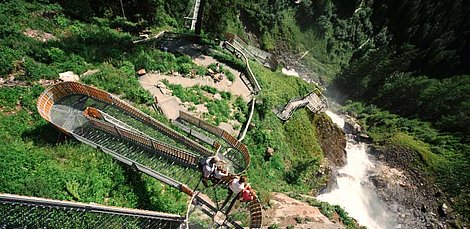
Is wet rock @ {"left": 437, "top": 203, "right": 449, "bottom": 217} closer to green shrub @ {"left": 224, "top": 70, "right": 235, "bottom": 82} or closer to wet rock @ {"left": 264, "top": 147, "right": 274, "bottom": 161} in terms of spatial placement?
wet rock @ {"left": 264, "top": 147, "right": 274, "bottom": 161}

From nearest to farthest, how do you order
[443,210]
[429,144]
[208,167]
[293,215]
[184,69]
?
[208,167] < [293,215] < [184,69] < [443,210] < [429,144]

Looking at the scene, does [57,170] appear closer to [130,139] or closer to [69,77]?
[130,139]

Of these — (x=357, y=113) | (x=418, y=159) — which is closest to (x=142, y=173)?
(x=418, y=159)

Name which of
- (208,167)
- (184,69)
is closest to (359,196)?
(184,69)

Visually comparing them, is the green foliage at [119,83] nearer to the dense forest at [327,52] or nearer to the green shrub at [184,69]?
the dense forest at [327,52]

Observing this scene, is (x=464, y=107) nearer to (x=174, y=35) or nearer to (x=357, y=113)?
(x=357, y=113)

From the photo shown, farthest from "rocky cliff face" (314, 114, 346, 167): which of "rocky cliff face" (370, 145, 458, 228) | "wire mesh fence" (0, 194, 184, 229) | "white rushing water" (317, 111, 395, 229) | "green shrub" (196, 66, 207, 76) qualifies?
"wire mesh fence" (0, 194, 184, 229)

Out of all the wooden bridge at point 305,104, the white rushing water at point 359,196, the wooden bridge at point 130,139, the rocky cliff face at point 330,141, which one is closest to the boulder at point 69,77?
the wooden bridge at point 130,139
